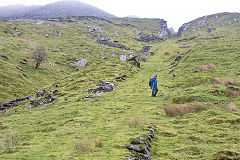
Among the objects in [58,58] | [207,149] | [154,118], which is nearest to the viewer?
[207,149]

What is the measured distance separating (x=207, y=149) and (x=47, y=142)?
35.9ft

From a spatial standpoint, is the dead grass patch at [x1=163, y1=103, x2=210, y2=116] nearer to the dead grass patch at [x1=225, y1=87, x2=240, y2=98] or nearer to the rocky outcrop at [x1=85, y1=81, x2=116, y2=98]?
the dead grass patch at [x1=225, y1=87, x2=240, y2=98]

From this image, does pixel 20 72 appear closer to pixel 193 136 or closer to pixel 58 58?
pixel 58 58

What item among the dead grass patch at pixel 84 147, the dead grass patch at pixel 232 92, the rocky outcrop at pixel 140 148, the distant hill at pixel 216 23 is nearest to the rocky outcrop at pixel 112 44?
the dead grass patch at pixel 232 92

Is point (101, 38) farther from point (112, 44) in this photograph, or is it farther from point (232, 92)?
point (232, 92)

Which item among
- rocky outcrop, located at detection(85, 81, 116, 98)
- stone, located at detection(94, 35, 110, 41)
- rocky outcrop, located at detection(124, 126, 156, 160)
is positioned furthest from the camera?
stone, located at detection(94, 35, 110, 41)

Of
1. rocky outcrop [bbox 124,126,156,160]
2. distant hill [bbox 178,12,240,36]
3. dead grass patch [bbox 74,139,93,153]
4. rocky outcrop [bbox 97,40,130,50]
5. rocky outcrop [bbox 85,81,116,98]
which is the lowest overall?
rocky outcrop [bbox 85,81,116,98]

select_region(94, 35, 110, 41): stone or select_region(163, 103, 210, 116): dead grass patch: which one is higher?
select_region(94, 35, 110, 41): stone

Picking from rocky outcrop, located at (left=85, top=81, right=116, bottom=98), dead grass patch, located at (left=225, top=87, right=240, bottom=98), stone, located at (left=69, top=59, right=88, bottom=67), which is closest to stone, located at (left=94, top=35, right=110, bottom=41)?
stone, located at (left=69, top=59, right=88, bottom=67)

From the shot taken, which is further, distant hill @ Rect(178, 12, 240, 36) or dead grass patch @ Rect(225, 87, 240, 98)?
distant hill @ Rect(178, 12, 240, 36)

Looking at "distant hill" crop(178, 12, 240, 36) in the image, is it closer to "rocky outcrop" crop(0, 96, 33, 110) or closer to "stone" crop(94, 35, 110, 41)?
"stone" crop(94, 35, 110, 41)

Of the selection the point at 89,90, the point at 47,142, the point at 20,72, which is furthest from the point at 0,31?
the point at 47,142

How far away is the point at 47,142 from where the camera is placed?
11.8 metres

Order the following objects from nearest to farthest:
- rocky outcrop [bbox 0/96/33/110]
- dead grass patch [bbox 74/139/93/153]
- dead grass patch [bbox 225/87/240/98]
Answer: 1. dead grass patch [bbox 74/139/93/153]
2. dead grass patch [bbox 225/87/240/98]
3. rocky outcrop [bbox 0/96/33/110]
